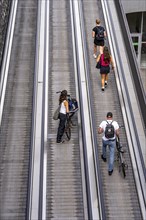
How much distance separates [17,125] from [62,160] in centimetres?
191

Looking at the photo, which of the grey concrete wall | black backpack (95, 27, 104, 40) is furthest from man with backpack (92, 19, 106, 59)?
the grey concrete wall

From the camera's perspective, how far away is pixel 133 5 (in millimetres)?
22844

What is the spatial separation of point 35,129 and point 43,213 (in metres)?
2.73

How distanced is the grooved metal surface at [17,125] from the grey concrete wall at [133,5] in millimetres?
6031

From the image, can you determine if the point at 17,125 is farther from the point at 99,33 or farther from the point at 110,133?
the point at 99,33

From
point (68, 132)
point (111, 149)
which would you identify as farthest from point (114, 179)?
point (68, 132)

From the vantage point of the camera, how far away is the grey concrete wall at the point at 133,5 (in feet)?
74.5

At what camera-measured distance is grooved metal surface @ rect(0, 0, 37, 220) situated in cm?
1128

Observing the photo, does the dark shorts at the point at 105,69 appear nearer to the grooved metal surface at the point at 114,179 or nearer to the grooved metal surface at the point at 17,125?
the grooved metal surface at the point at 114,179

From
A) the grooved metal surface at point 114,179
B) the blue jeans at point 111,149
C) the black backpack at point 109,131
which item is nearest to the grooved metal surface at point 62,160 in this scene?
the grooved metal surface at point 114,179

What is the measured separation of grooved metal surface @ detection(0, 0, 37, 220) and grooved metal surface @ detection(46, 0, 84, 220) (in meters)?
0.59

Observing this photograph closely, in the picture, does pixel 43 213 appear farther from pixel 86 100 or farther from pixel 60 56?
pixel 60 56

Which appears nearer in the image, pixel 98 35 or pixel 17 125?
pixel 17 125

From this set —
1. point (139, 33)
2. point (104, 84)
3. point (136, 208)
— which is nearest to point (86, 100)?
point (104, 84)
